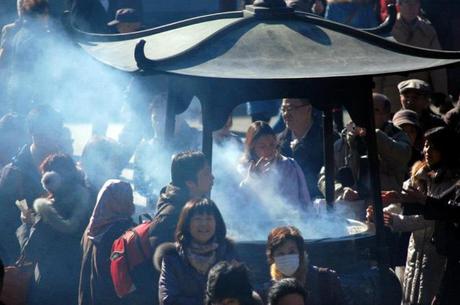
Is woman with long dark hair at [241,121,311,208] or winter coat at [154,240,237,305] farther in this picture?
woman with long dark hair at [241,121,311,208]

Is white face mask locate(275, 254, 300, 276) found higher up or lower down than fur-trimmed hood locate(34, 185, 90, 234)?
lower down

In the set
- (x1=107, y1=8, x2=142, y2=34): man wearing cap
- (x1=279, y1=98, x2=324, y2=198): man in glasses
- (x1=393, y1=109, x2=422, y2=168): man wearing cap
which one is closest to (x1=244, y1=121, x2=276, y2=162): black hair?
(x1=279, y1=98, x2=324, y2=198): man in glasses

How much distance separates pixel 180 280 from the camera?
619 centimetres

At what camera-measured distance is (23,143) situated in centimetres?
898

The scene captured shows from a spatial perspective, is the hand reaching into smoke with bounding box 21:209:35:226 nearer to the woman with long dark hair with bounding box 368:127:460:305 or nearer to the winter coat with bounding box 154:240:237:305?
the winter coat with bounding box 154:240:237:305

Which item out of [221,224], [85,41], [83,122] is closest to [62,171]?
[85,41]

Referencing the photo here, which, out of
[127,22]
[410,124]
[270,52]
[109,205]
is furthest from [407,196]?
[127,22]

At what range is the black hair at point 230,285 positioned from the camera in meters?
5.58

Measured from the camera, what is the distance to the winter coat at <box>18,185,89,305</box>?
7.49 meters

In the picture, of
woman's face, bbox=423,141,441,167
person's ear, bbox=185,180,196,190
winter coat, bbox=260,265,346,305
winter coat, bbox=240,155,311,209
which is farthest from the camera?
winter coat, bbox=240,155,311,209

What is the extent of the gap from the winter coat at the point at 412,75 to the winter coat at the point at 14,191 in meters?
3.79

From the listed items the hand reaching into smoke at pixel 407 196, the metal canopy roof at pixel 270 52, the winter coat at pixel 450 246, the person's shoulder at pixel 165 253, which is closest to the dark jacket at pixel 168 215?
the person's shoulder at pixel 165 253

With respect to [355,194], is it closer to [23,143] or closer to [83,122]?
[23,143]

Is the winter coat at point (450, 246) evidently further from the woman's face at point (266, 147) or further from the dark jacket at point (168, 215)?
the dark jacket at point (168, 215)
